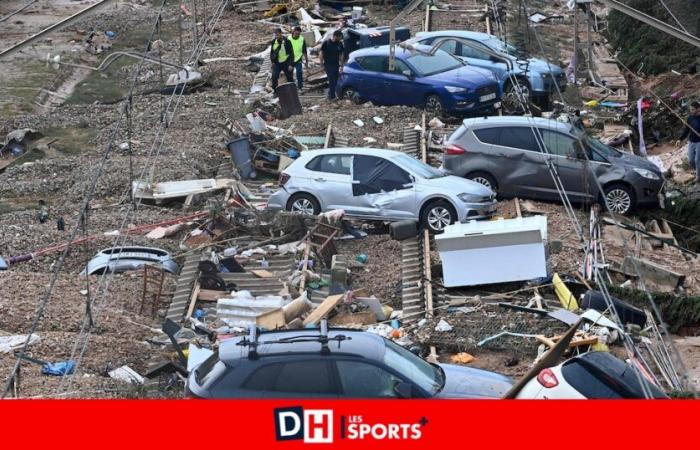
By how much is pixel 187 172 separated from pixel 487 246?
8.46m

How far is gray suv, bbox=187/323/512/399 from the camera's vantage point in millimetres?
12258

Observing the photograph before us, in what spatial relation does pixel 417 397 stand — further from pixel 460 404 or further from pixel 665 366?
pixel 665 366

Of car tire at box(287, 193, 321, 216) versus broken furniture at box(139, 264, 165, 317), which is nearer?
broken furniture at box(139, 264, 165, 317)

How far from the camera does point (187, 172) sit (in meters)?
26.0

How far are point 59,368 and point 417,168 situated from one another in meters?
8.56

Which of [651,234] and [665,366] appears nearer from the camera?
[665,366]

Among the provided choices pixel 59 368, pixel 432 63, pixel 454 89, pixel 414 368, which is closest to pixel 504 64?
pixel 432 63

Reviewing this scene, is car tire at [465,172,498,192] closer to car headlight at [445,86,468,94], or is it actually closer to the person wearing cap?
car headlight at [445,86,468,94]

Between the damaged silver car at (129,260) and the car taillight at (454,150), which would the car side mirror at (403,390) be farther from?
the car taillight at (454,150)

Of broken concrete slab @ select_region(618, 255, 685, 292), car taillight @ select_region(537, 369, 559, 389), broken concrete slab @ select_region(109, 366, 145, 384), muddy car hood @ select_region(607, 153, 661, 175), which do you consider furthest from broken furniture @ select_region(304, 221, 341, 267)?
car taillight @ select_region(537, 369, 559, 389)

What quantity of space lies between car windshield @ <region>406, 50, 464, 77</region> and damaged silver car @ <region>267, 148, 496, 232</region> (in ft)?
23.1

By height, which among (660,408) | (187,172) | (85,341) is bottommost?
(187,172)

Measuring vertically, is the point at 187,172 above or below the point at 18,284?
below

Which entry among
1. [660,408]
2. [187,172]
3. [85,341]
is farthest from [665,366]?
[187,172]
